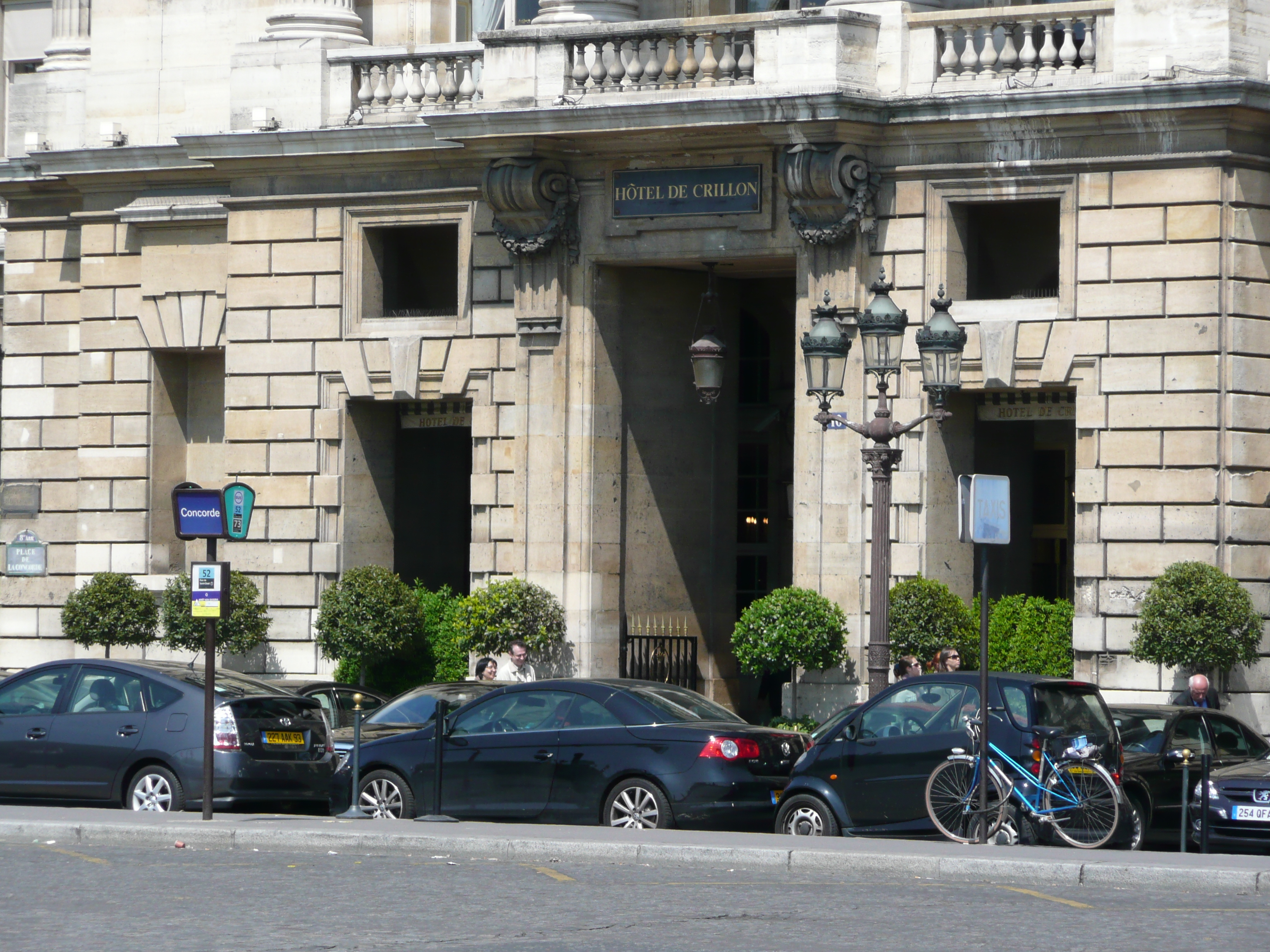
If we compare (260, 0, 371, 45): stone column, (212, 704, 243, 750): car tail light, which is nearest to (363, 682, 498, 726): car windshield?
(212, 704, 243, 750): car tail light

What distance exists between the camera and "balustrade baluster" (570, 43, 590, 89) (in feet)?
96.0

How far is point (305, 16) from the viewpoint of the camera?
32.0 metres

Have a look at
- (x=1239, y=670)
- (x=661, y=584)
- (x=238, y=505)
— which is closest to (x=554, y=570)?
(x=661, y=584)

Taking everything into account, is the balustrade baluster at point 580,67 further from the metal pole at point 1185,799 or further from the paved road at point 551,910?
the paved road at point 551,910

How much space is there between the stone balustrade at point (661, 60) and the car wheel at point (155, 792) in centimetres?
1134

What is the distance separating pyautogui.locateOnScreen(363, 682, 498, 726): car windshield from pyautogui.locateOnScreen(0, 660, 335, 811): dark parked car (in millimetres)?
1377

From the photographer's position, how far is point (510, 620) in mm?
29531

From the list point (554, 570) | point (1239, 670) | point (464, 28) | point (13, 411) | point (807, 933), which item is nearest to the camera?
point (807, 933)

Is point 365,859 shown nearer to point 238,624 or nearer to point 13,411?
point 238,624

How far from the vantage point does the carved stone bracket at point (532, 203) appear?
29.8m

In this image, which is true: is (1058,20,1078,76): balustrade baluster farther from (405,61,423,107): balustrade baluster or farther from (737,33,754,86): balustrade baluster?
(405,61,423,107): balustrade baluster

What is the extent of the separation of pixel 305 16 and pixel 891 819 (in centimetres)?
1677

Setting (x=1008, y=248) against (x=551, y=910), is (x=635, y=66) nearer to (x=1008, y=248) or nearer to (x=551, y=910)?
(x=1008, y=248)

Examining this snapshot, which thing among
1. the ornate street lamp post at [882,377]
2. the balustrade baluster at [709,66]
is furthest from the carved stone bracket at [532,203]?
the ornate street lamp post at [882,377]
